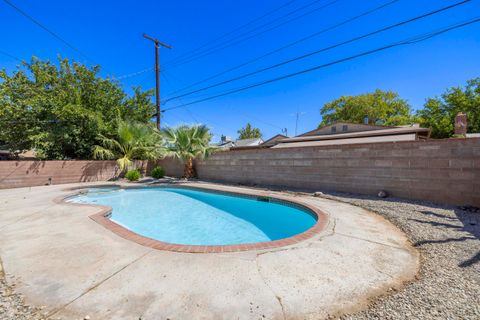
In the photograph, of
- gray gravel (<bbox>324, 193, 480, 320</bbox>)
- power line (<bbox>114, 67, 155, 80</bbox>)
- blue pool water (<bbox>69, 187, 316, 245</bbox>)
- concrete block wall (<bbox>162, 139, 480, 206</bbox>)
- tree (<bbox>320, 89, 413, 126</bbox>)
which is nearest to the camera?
gray gravel (<bbox>324, 193, 480, 320</bbox>)

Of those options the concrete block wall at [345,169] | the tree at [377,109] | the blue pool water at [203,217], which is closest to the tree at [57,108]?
the concrete block wall at [345,169]

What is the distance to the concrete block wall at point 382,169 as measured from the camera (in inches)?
226

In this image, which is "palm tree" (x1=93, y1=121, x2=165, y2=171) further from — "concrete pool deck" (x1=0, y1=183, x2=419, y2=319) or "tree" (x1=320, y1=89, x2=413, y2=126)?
"tree" (x1=320, y1=89, x2=413, y2=126)

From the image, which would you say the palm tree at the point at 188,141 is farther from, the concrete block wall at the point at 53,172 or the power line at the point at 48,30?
the power line at the point at 48,30

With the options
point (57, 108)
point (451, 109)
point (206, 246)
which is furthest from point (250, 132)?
point (206, 246)

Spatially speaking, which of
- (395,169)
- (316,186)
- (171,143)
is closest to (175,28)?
(171,143)

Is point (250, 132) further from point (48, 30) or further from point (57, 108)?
point (48, 30)

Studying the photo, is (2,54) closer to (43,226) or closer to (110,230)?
(43,226)

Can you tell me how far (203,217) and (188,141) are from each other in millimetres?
6445

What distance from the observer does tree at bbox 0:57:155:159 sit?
12.2 metres

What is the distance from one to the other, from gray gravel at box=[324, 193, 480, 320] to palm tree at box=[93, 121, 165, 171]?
1267 cm

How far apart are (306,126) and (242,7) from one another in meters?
32.3

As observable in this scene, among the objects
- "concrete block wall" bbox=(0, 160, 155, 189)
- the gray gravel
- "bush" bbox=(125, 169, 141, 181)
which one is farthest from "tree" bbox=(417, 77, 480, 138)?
"concrete block wall" bbox=(0, 160, 155, 189)

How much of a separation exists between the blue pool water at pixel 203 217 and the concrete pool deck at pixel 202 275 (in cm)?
166
